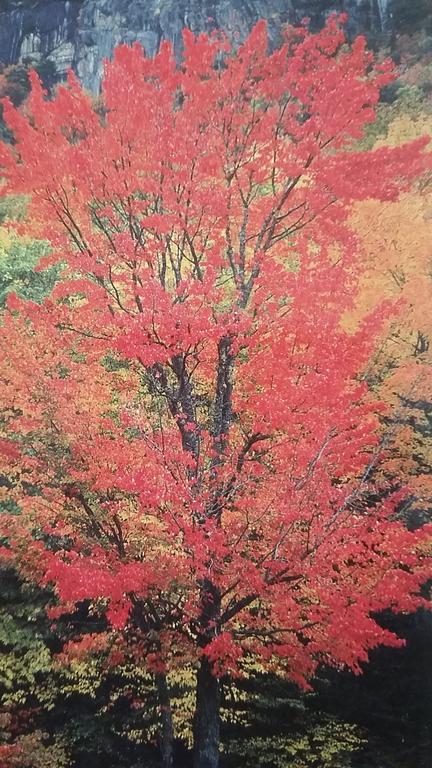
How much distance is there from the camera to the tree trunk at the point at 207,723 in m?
6.48

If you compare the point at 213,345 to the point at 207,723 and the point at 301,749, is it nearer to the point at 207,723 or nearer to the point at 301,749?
the point at 207,723

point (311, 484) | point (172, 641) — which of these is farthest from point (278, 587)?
point (172, 641)

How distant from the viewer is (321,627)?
6.01 m

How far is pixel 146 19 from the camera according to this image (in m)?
21.8

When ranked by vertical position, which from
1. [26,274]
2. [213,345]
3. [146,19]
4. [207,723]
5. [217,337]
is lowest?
[207,723]

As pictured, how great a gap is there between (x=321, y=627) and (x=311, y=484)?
173cm

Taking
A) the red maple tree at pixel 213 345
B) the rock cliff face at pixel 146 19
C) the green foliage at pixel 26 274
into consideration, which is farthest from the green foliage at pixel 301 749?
the rock cliff face at pixel 146 19

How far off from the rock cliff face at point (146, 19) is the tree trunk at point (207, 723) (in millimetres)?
21945

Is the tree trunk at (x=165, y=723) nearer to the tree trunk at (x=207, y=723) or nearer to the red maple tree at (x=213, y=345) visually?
the red maple tree at (x=213, y=345)

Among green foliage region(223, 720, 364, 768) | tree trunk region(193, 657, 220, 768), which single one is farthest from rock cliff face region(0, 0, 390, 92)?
green foliage region(223, 720, 364, 768)

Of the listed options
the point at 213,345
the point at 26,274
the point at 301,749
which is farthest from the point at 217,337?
the point at 26,274

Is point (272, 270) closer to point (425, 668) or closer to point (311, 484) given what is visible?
point (311, 484)

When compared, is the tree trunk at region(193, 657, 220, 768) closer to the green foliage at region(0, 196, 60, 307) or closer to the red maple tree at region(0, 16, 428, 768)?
the red maple tree at region(0, 16, 428, 768)

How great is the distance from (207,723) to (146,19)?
84.9 feet
